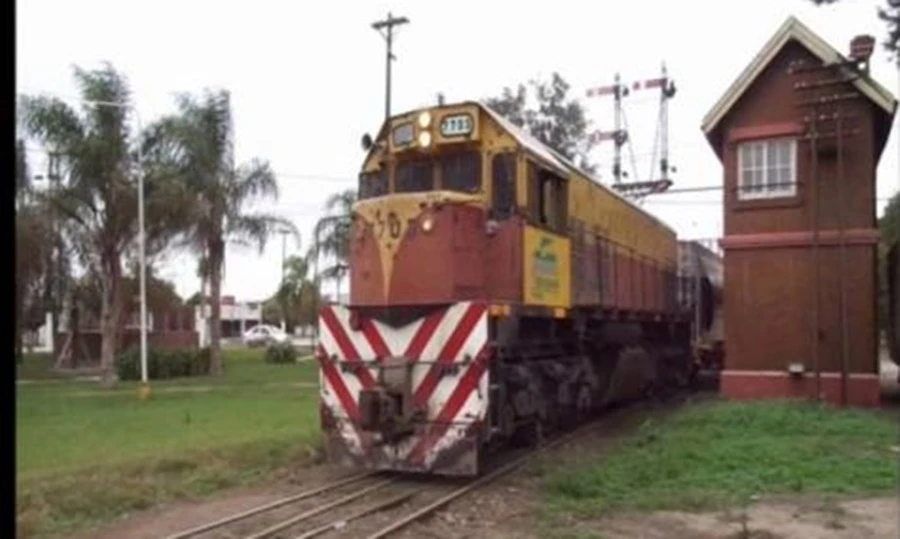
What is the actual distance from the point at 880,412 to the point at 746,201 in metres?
4.98

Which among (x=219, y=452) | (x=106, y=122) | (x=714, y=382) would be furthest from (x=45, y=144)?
(x=714, y=382)

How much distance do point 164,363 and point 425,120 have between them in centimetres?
2371

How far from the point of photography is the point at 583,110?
43281 mm

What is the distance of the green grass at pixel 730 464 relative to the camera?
10.1 meters

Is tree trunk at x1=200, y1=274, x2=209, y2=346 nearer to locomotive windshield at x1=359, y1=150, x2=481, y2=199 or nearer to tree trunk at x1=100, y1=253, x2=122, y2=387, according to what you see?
tree trunk at x1=100, y1=253, x2=122, y2=387

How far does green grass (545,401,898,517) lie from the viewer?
10070 mm

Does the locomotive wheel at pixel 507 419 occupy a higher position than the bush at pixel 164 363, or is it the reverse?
the locomotive wheel at pixel 507 419

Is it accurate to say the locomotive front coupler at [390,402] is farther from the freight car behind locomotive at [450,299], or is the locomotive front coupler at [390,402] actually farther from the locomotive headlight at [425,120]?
the locomotive headlight at [425,120]

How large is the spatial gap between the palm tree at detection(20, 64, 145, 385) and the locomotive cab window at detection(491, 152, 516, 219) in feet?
65.5

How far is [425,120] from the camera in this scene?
40.1 ft

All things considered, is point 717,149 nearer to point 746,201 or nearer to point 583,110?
point 746,201

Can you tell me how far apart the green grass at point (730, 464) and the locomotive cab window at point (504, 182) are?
3317mm

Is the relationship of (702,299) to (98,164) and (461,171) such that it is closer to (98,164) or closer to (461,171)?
(461,171)

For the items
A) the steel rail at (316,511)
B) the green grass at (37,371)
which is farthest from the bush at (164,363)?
the steel rail at (316,511)
